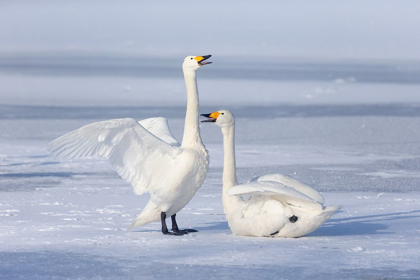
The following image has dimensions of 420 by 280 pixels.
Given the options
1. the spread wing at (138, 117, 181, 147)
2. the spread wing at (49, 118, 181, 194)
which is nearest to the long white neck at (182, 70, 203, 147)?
the spread wing at (49, 118, 181, 194)

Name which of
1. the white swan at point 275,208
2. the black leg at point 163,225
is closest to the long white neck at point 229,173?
the white swan at point 275,208

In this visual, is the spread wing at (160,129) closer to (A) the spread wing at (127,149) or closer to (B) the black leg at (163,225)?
(A) the spread wing at (127,149)

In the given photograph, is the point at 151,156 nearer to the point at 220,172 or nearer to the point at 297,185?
the point at 297,185

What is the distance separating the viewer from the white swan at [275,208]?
539cm

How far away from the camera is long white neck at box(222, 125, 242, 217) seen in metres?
5.80

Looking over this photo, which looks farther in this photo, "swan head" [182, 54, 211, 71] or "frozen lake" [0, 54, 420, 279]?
"swan head" [182, 54, 211, 71]

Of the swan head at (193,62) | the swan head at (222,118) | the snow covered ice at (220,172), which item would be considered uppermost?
the swan head at (193,62)

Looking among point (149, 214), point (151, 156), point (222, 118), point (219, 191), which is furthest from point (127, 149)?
point (219, 191)

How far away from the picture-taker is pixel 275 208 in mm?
5500

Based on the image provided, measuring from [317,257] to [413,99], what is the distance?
1483 centimetres

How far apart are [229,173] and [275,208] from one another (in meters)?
0.63

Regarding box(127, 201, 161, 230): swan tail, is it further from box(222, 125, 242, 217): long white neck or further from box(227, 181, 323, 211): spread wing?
box(227, 181, 323, 211): spread wing

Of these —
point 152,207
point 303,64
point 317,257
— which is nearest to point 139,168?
point 152,207

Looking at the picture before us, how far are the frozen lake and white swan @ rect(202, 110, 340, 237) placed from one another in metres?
0.11
